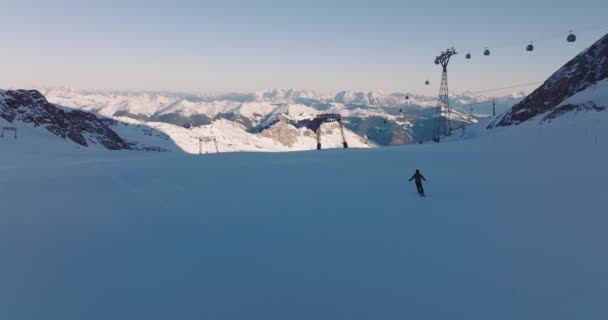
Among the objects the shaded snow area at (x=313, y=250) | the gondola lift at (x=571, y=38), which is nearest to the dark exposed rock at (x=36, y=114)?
the shaded snow area at (x=313, y=250)

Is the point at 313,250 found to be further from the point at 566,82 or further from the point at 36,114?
the point at 36,114

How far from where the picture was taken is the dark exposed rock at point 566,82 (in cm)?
8281

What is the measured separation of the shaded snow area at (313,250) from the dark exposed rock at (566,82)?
80.4 metres

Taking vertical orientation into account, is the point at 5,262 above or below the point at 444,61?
below

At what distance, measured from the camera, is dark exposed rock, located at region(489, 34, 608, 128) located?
272ft

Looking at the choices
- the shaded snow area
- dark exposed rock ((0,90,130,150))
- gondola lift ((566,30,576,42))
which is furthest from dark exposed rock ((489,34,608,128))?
dark exposed rock ((0,90,130,150))

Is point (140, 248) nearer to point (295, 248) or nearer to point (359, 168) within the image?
point (295, 248)

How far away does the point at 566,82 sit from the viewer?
8800cm

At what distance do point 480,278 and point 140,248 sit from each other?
8701 millimetres

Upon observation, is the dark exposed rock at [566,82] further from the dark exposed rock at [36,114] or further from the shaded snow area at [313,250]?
the dark exposed rock at [36,114]

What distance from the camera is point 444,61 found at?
5506 centimetres

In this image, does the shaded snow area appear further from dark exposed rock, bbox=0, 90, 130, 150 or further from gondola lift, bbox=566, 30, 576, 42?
dark exposed rock, bbox=0, 90, 130, 150

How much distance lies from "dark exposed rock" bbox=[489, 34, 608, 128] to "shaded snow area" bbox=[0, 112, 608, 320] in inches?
3164

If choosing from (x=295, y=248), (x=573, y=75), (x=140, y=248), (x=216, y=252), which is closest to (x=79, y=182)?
(x=140, y=248)
